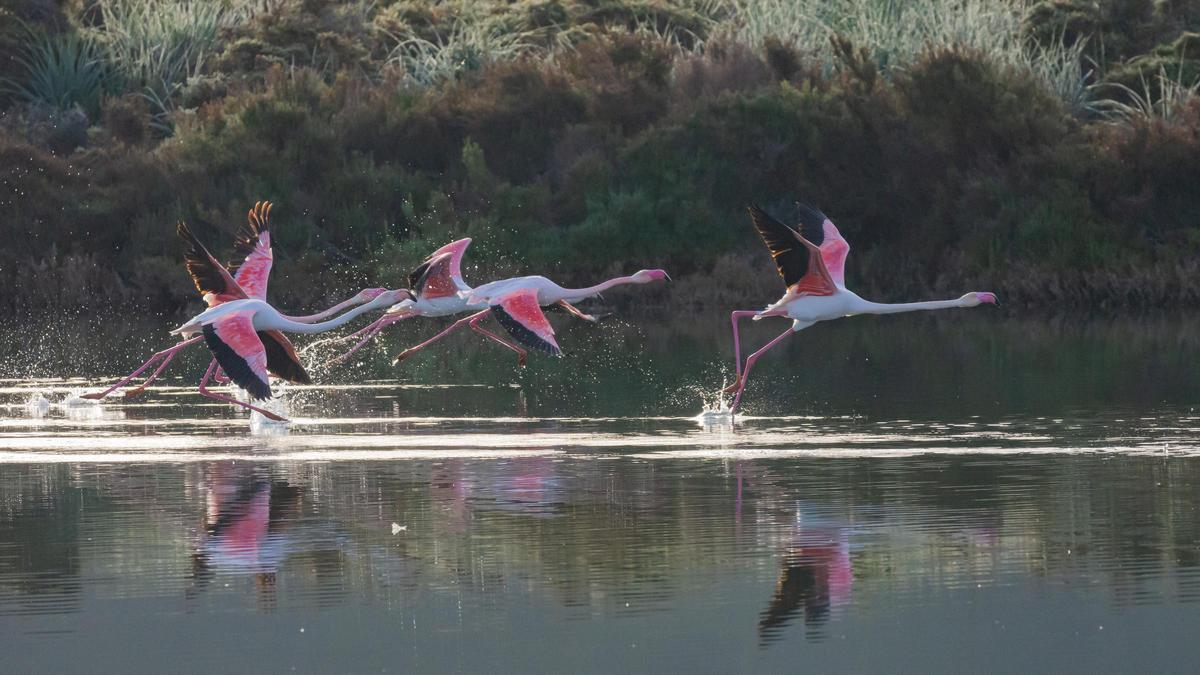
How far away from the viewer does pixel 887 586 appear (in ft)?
34.3

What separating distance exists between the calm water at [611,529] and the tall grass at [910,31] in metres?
19.8

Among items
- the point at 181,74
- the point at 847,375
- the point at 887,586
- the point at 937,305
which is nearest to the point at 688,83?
the point at 181,74

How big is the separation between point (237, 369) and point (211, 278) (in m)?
2.79

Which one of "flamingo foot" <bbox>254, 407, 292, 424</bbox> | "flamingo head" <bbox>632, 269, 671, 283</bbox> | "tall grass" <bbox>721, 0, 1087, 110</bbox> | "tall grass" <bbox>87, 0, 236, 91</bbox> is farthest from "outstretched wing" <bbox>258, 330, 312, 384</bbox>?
"tall grass" <bbox>87, 0, 236, 91</bbox>

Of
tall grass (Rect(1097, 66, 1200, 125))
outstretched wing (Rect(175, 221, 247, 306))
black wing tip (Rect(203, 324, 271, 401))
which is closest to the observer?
black wing tip (Rect(203, 324, 271, 401))

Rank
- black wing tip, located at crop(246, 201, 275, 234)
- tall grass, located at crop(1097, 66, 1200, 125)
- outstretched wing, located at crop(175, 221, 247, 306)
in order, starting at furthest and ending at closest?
tall grass, located at crop(1097, 66, 1200, 125) < black wing tip, located at crop(246, 201, 275, 234) < outstretched wing, located at crop(175, 221, 247, 306)

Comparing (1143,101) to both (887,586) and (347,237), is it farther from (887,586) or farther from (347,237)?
(887,586)

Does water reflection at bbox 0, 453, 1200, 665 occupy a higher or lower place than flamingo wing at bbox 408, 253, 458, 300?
lower

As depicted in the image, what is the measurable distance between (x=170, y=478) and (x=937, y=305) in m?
6.67

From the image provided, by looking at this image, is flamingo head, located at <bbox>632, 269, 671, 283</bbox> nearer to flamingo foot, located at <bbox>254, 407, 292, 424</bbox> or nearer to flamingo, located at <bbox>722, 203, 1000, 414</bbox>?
flamingo, located at <bbox>722, 203, 1000, 414</bbox>

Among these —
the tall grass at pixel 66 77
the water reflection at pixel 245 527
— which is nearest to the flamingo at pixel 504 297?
the water reflection at pixel 245 527

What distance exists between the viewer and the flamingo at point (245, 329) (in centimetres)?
1609

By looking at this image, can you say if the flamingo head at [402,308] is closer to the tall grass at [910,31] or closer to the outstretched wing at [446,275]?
the outstretched wing at [446,275]

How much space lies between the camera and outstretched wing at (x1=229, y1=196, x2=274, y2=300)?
19531mm
